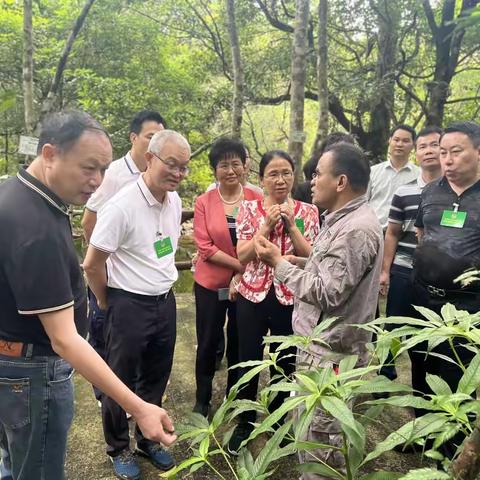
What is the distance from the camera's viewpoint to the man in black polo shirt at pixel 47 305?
1321mm

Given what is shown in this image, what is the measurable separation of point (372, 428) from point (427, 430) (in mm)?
2093

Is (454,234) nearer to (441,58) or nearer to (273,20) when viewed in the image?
(441,58)

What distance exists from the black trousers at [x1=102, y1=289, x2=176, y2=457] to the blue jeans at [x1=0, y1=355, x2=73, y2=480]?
0.64 metres

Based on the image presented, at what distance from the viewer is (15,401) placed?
1447mm

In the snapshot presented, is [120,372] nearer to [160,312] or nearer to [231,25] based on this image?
[160,312]

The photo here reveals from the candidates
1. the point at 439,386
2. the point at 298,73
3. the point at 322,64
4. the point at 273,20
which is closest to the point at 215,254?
the point at 439,386

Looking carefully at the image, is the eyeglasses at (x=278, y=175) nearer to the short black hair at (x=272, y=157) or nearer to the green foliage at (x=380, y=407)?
the short black hair at (x=272, y=157)

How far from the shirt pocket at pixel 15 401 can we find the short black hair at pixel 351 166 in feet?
4.70

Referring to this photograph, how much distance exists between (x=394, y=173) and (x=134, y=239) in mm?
2259

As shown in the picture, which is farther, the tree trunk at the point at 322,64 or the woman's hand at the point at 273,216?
the tree trunk at the point at 322,64

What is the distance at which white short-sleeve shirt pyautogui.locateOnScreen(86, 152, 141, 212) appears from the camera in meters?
2.67

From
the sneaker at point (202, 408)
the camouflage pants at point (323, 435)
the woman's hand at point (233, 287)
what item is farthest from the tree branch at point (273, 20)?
the camouflage pants at point (323, 435)

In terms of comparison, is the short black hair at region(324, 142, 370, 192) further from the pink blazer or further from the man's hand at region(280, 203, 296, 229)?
the pink blazer

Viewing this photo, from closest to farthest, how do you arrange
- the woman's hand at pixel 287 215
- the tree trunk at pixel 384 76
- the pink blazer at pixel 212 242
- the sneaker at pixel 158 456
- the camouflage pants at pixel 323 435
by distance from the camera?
the camouflage pants at pixel 323 435
the woman's hand at pixel 287 215
the sneaker at pixel 158 456
the pink blazer at pixel 212 242
the tree trunk at pixel 384 76
